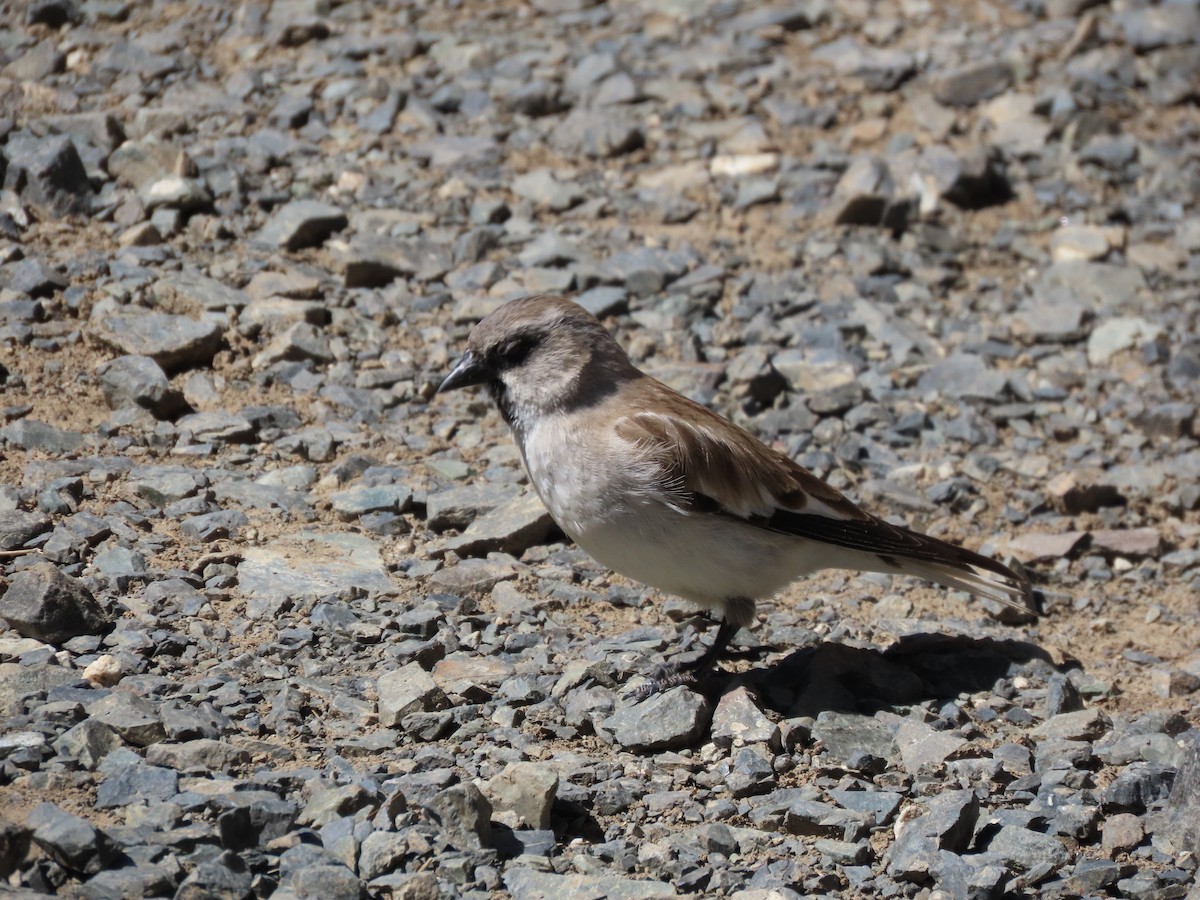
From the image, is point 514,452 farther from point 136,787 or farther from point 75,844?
point 75,844

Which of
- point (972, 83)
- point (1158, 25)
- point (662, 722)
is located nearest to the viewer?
point (662, 722)

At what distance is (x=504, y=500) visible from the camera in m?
6.09

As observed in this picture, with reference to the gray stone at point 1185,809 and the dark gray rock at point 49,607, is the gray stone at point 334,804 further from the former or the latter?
the gray stone at point 1185,809

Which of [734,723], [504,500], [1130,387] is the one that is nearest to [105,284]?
[504,500]

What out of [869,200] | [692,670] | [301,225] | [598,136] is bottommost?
[692,670]

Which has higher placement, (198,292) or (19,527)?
(198,292)

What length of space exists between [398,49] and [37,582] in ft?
19.2

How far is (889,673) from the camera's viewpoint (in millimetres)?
5285

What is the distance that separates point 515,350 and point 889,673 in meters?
1.87

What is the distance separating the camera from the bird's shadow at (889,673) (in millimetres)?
5066

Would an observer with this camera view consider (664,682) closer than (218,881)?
No

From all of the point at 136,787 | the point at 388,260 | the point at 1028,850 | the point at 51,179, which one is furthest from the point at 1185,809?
the point at 51,179

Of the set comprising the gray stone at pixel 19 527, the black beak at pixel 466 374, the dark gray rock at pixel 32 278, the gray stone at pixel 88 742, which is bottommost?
the gray stone at pixel 88 742

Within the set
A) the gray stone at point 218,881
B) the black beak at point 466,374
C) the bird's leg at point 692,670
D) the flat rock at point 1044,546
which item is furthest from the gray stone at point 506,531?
the gray stone at point 218,881
